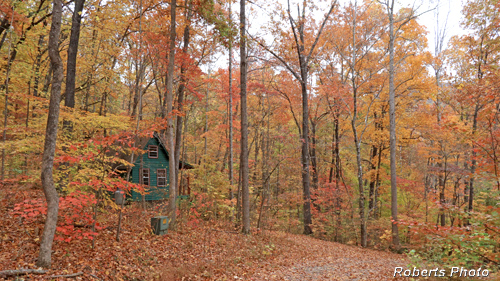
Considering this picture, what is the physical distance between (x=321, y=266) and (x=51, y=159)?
7.86 metres

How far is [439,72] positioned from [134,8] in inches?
724

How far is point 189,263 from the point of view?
642 centimetres

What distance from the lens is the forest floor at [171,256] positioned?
5.17m

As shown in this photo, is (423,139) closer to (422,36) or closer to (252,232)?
(422,36)

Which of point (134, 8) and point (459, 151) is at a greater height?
point (134, 8)

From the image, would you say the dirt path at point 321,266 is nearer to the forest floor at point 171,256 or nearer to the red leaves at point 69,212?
the forest floor at point 171,256

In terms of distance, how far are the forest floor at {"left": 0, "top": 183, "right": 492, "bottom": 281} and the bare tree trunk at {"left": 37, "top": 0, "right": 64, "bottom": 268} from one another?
360 millimetres

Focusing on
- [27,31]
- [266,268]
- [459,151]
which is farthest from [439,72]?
[27,31]

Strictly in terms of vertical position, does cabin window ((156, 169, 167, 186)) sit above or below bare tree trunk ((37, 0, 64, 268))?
below

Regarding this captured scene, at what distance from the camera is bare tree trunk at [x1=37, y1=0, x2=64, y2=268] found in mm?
4688

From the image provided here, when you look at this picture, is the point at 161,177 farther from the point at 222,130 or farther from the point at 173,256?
the point at 173,256

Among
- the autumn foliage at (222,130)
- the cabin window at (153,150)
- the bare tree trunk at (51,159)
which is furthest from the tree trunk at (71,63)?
the cabin window at (153,150)

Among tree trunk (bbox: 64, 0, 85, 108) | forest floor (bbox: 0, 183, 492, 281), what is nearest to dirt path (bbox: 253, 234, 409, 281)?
forest floor (bbox: 0, 183, 492, 281)

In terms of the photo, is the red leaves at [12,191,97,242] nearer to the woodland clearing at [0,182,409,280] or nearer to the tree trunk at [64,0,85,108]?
the woodland clearing at [0,182,409,280]
